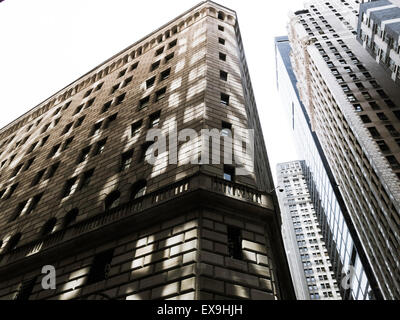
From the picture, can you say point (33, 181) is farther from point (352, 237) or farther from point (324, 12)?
point (324, 12)

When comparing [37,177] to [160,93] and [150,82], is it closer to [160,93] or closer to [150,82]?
[160,93]

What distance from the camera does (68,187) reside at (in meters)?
22.3

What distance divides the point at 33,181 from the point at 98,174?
8.42m

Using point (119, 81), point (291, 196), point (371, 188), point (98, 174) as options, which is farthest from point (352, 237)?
point (291, 196)

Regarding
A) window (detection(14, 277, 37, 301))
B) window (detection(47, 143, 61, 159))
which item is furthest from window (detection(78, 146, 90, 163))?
window (detection(14, 277, 37, 301))

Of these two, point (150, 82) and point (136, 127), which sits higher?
point (150, 82)

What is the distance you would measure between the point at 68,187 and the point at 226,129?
11569 millimetres

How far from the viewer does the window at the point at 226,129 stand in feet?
62.3

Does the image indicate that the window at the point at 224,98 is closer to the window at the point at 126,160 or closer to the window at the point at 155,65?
the window at the point at 126,160

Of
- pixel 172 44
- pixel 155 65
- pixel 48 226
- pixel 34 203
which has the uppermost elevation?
pixel 172 44

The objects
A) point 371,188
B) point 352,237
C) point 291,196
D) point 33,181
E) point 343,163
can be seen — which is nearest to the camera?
point 33,181

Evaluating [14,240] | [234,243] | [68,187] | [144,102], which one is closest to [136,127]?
→ [144,102]

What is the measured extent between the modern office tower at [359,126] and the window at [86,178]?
110 feet

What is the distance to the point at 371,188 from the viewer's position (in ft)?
148
